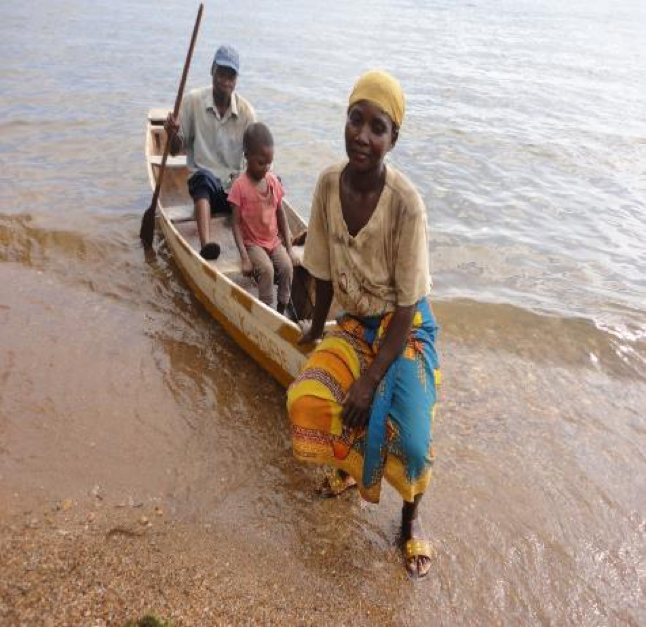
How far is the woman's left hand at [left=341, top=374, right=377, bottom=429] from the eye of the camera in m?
2.45

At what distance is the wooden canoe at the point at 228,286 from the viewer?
346 cm

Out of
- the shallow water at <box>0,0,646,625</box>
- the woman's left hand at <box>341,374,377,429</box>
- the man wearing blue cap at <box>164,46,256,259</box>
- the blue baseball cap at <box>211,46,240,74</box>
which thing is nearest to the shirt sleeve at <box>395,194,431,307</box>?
the woman's left hand at <box>341,374,377,429</box>

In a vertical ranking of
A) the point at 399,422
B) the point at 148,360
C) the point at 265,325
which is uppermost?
the point at 399,422

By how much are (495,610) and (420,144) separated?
326 inches

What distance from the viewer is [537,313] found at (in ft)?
17.7

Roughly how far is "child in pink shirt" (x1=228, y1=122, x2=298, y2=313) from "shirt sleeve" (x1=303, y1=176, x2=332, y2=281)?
1.38 meters

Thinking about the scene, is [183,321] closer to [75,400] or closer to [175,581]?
[75,400]

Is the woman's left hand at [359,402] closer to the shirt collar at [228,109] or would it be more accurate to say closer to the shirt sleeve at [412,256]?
the shirt sleeve at [412,256]

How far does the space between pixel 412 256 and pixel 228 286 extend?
5.90 ft

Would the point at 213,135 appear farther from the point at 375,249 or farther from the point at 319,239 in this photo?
the point at 375,249

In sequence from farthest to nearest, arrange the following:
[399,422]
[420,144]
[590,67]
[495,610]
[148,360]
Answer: [590,67], [420,144], [148,360], [495,610], [399,422]

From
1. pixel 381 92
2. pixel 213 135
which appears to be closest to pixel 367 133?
pixel 381 92

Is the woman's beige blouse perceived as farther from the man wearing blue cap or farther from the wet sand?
the man wearing blue cap

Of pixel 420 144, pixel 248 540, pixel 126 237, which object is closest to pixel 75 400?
pixel 248 540
